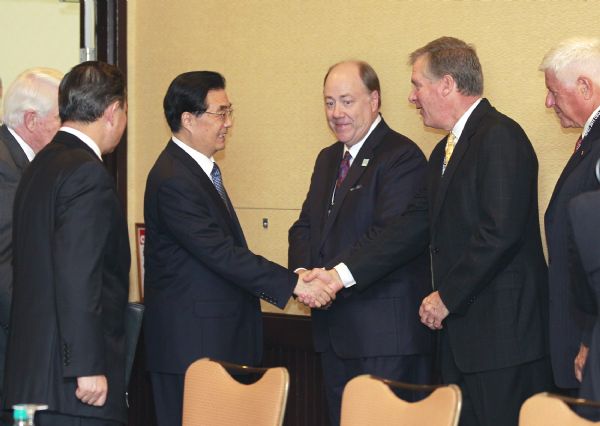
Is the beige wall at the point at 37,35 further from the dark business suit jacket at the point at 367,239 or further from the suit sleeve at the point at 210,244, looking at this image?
the dark business suit jacket at the point at 367,239

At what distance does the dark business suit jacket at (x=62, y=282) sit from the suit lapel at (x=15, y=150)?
3.02 ft

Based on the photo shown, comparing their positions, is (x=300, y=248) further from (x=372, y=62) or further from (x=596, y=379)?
(x=596, y=379)

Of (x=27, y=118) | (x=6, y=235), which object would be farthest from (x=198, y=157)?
(x=6, y=235)

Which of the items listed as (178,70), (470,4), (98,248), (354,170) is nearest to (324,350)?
(354,170)

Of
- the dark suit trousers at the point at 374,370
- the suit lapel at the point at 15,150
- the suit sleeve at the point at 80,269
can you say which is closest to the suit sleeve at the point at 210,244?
the dark suit trousers at the point at 374,370

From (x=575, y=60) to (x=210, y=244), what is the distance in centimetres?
181

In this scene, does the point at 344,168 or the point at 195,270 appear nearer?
the point at 195,270

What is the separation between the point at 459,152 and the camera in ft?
14.4

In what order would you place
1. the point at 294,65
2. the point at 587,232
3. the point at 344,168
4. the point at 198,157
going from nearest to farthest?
the point at 587,232 < the point at 198,157 < the point at 344,168 < the point at 294,65

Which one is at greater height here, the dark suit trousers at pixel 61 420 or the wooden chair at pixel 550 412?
the wooden chair at pixel 550 412

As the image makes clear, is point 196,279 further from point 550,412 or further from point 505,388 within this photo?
point 550,412

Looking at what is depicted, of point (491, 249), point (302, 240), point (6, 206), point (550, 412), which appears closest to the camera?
point (550, 412)

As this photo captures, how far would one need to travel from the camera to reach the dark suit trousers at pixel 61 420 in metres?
3.75

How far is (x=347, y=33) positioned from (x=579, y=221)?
8.19 ft
